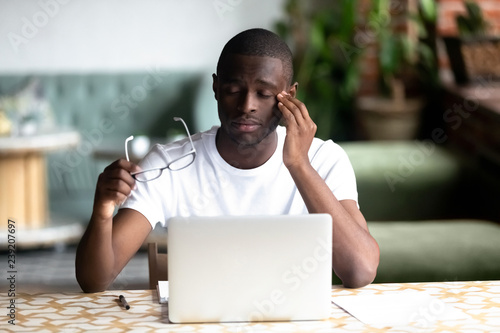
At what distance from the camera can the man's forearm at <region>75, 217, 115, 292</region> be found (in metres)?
1.50

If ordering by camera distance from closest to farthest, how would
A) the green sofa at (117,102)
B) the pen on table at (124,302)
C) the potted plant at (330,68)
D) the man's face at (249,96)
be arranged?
the pen on table at (124,302), the man's face at (249,96), the potted plant at (330,68), the green sofa at (117,102)

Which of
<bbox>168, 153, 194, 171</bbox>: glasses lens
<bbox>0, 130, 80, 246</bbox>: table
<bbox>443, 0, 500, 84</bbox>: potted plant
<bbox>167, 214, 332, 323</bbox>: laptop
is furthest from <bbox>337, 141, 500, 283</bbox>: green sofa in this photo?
<bbox>167, 214, 332, 323</bbox>: laptop

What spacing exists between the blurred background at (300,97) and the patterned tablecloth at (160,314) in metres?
1.10

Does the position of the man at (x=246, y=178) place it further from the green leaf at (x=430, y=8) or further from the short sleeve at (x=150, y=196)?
the green leaf at (x=430, y=8)

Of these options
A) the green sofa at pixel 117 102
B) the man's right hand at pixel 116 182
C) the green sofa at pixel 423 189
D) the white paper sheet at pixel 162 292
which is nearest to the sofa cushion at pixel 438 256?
the green sofa at pixel 423 189

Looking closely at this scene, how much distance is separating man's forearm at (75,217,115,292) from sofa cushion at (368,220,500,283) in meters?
1.27

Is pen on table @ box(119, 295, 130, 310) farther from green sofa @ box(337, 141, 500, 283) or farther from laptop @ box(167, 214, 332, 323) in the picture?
green sofa @ box(337, 141, 500, 283)

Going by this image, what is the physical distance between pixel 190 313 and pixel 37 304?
325 millimetres

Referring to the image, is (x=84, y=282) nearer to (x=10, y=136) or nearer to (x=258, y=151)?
(x=258, y=151)

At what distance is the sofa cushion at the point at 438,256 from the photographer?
2.59 m

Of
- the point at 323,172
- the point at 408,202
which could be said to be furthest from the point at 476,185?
the point at 323,172

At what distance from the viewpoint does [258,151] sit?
1731 millimetres

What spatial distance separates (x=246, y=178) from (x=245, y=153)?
2.2 inches

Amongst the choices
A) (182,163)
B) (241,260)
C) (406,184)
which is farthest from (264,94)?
(406,184)
